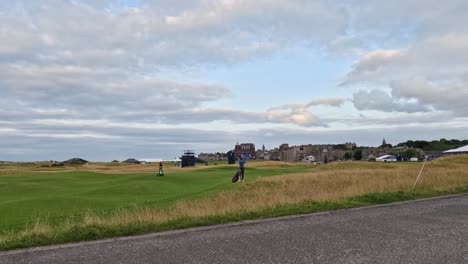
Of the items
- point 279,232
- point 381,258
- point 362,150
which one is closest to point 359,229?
point 279,232

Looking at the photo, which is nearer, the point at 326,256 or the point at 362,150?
the point at 326,256

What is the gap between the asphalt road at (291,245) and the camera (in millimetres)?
6715

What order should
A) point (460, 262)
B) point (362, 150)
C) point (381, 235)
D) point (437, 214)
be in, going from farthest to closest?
point (362, 150) → point (437, 214) → point (381, 235) → point (460, 262)

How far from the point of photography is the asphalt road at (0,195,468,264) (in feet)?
22.0

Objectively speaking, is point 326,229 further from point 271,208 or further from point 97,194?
point 97,194

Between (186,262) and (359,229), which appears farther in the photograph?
(359,229)

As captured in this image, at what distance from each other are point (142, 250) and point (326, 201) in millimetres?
7458

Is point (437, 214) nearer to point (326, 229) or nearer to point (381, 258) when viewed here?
point (326, 229)

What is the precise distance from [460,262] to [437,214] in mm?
4974

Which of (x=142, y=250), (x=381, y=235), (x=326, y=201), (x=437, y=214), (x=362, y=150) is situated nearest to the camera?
(x=142, y=250)

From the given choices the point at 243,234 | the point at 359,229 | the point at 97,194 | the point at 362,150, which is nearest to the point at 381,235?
the point at 359,229

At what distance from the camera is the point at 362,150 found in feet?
575

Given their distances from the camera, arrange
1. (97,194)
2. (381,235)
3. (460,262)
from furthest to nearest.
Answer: (97,194) → (381,235) → (460,262)

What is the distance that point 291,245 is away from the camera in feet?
24.8
